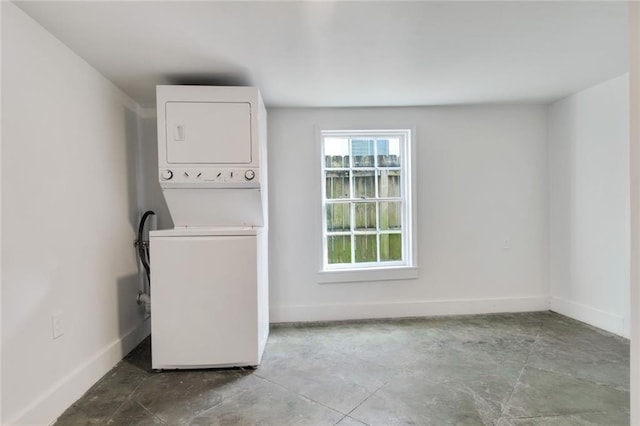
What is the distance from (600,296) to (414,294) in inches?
61.0

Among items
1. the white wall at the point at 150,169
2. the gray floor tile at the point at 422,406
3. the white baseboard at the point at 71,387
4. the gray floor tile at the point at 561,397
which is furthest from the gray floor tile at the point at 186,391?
the gray floor tile at the point at 561,397

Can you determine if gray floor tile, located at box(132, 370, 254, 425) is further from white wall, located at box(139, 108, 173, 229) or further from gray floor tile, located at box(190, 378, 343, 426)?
white wall, located at box(139, 108, 173, 229)

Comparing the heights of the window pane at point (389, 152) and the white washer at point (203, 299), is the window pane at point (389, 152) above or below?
above

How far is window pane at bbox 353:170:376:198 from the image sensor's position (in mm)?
3443

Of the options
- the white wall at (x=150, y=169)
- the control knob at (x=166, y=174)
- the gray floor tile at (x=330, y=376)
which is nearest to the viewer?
the gray floor tile at (x=330, y=376)

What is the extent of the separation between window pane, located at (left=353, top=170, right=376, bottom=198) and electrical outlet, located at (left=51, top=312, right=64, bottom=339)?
2524 mm

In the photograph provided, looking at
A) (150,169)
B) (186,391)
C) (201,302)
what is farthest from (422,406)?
(150,169)

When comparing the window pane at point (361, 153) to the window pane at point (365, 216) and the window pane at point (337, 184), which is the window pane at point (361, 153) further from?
the window pane at point (365, 216)

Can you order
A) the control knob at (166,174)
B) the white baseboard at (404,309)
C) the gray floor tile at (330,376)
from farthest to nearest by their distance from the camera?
1. the white baseboard at (404,309)
2. the control knob at (166,174)
3. the gray floor tile at (330,376)

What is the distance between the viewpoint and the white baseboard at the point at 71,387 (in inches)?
65.1

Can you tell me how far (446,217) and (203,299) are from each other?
7.88 feet

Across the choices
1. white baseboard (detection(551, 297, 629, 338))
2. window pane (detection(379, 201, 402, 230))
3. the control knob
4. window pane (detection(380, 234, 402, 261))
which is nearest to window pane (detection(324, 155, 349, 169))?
window pane (detection(379, 201, 402, 230))

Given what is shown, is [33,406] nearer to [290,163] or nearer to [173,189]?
[173,189]

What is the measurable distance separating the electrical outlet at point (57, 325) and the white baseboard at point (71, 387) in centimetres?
26
